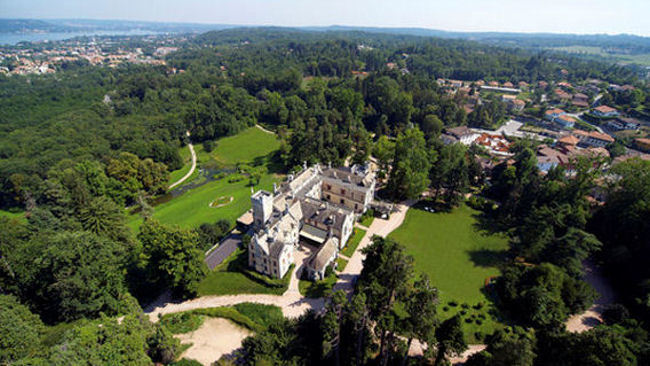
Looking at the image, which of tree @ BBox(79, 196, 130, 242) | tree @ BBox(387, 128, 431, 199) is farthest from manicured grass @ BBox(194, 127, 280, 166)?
tree @ BBox(387, 128, 431, 199)

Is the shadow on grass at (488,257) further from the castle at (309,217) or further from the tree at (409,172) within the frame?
the castle at (309,217)

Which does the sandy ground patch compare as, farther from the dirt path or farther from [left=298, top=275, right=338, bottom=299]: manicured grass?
the dirt path

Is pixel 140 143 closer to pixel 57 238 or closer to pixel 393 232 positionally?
pixel 57 238

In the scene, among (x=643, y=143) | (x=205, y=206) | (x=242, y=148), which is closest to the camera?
(x=205, y=206)

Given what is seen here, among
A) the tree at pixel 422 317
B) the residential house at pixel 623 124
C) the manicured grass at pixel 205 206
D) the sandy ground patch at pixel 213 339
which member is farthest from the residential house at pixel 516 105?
the sandy ground patch at pixel 213 339

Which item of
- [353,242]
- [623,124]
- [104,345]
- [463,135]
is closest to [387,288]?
[353,242]

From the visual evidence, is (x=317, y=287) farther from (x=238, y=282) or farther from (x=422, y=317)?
(x=422, y=317)
